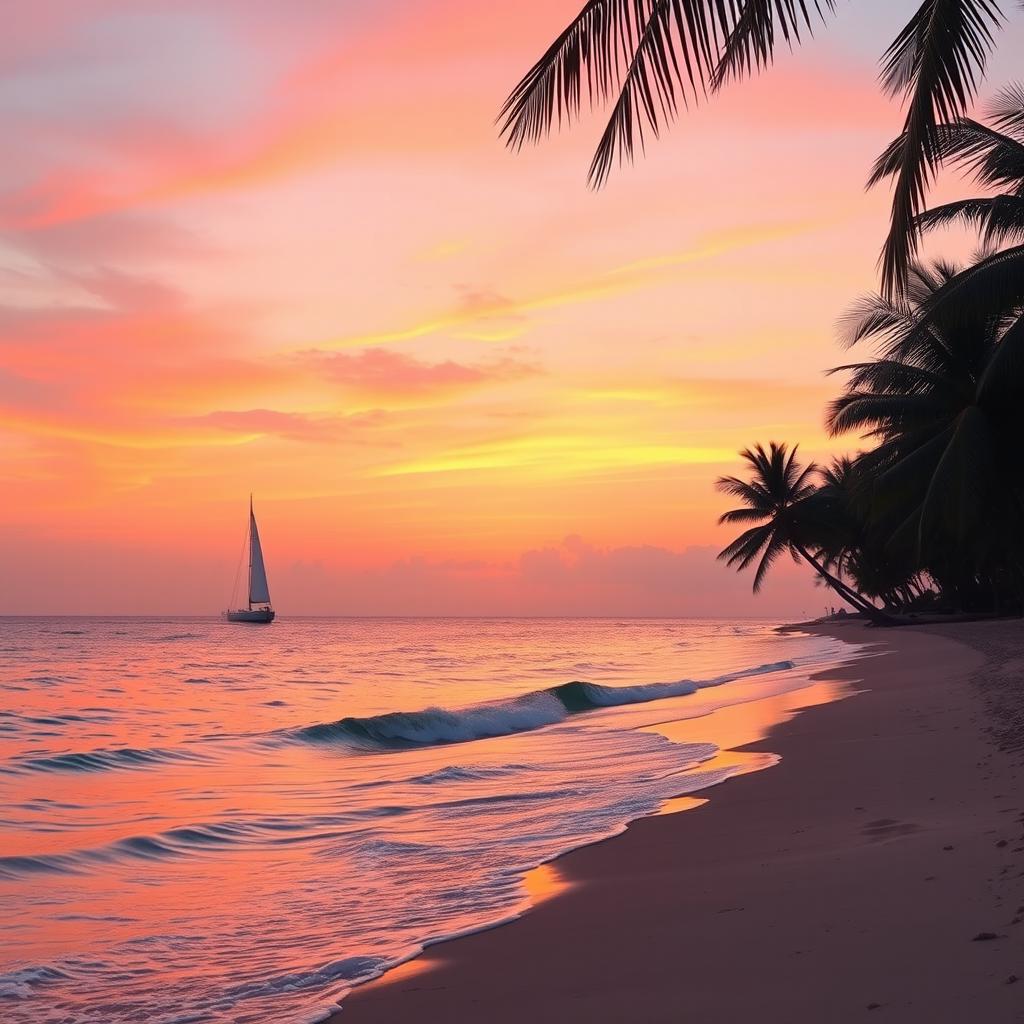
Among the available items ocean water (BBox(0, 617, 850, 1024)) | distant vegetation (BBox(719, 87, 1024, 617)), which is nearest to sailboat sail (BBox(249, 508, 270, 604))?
distant vegetation (BBox(719, 87, 1024, 617))

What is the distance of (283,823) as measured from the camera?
8.57 m

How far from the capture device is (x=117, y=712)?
59.7 ft

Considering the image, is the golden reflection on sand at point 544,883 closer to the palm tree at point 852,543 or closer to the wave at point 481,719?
the wave at point 481,719

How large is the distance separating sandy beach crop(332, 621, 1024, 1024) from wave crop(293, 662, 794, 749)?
30.0 ft

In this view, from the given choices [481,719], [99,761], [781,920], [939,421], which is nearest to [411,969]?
[781,920]

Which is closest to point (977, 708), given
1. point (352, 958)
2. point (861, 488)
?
point (352, 958)

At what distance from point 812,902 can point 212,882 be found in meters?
3.92

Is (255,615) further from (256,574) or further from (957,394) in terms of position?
(957,394)

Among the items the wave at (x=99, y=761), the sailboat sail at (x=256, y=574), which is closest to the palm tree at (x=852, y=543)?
the wave at (x=99, y=761)

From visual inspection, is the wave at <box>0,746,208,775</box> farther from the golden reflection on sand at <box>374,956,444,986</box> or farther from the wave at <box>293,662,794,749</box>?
the golden reflection on sand at <box>374,956,444,986</box>

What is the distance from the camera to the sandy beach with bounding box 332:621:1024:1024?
10.8 feet

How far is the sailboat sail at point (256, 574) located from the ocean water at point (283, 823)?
55421 millimetres

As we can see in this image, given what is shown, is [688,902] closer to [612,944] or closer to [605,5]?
[612,944]

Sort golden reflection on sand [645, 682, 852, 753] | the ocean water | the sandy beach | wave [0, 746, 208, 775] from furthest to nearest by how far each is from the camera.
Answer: golden reflection on sand [645, 682, 852, 753]
wave [0, 746, 208, 775]
the ocean water
the sandy beach
